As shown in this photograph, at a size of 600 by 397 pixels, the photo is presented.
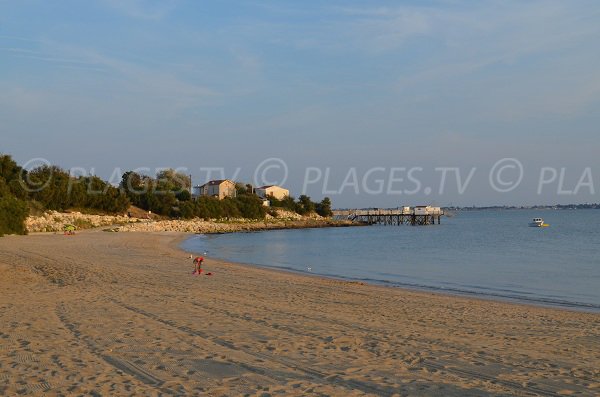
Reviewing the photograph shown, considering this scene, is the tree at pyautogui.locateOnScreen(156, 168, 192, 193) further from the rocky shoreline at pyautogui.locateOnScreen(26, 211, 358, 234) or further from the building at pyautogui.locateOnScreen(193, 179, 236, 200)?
the rocky shoreline at pyautogui.locateOnScreen(26, 211, 358, 234)

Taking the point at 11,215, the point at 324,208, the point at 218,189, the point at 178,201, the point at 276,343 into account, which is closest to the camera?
the point at 276,343

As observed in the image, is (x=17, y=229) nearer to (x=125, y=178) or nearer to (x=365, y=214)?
(x=125, y=178)

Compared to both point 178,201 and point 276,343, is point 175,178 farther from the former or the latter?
point 276,343

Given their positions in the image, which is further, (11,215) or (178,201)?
(178,201)

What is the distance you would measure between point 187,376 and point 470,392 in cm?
276

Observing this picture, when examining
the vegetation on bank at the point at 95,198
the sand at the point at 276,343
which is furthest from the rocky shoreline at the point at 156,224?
the sand at the point at 276,343

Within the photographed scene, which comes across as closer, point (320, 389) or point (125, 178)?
point (320, 389)

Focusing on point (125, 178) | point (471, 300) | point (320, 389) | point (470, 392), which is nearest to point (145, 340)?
point (320, 389)

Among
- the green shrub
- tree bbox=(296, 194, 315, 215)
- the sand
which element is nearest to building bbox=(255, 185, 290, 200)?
tree bbox=(296, 194, 315, 215)

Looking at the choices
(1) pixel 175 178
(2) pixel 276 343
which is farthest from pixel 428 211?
(2) pixel 276 343

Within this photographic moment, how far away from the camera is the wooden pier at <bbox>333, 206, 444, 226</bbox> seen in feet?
322

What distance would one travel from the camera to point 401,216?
102 m

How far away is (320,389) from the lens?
18.6ft

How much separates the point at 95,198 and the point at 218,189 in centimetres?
3761
